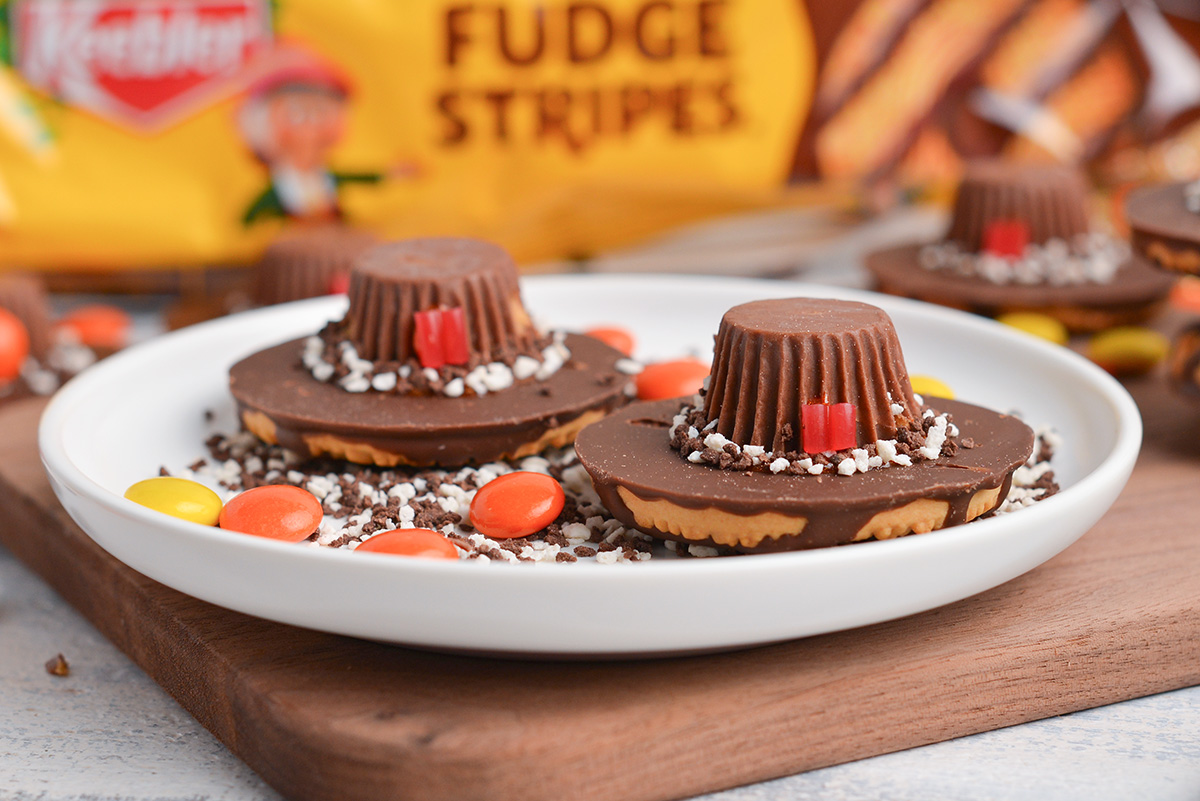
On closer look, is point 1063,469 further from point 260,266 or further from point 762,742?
point 260,266

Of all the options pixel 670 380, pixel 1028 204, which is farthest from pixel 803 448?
pixel 1028 204

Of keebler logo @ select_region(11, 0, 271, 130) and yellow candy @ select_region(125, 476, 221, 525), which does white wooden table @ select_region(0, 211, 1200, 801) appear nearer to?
yellow candy @ select_region(125, 476, 221, 525)

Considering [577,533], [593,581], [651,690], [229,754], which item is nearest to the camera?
[593,581]

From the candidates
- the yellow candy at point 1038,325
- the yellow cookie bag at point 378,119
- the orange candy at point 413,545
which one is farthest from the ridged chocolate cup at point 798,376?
the yellow cookie bag at point 378,119

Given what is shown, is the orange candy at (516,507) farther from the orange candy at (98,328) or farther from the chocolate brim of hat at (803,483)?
the orange candy at (98,328)

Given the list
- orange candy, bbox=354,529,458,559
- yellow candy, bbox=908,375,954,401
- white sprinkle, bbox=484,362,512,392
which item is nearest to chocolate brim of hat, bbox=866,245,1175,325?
yellow candy, bbox=908,375,954,401

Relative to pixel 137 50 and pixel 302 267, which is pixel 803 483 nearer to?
pixel 302 267
